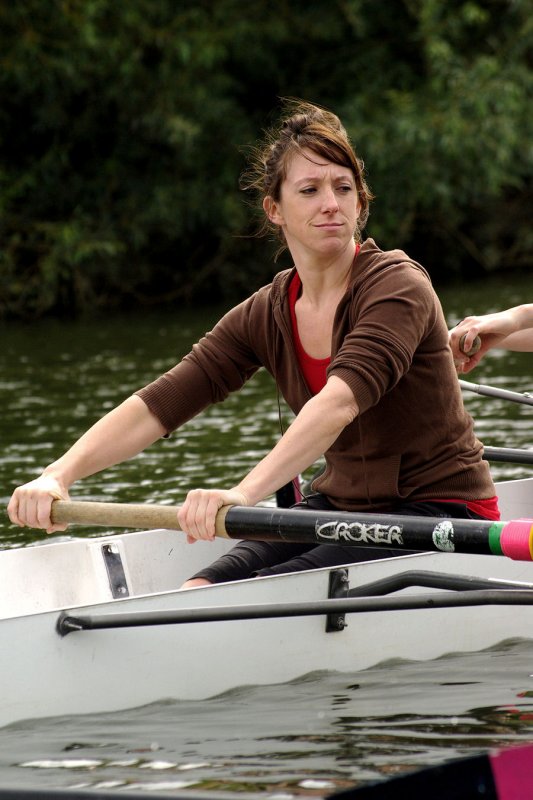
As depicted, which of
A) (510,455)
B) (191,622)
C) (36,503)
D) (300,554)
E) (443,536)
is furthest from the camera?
(510,455)

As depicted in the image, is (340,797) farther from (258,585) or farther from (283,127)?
(283,127)

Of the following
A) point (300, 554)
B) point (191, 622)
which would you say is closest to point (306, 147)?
point (300, 554)

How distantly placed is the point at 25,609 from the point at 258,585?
1042mm

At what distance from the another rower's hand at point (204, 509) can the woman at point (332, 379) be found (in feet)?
0.22

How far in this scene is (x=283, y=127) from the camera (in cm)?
450

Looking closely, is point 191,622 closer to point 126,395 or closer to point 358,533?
point 358,533

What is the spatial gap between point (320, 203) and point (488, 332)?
95 cm

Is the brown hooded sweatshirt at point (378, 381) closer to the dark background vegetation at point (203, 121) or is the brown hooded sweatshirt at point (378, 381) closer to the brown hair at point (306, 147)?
the brown hair at point (306, 147)

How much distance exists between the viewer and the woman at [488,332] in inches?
190

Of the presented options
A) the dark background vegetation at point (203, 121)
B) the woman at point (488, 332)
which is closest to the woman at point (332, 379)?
the woman at point (488, 332)

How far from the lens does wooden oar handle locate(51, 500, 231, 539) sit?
398 cm

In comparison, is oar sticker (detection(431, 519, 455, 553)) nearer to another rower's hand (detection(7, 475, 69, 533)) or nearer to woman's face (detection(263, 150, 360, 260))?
woman's face (detection(263, 150, 360, 260))

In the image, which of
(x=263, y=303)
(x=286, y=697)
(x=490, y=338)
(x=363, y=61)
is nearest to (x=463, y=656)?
(x=286, y=697)

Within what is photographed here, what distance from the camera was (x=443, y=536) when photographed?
372cm
